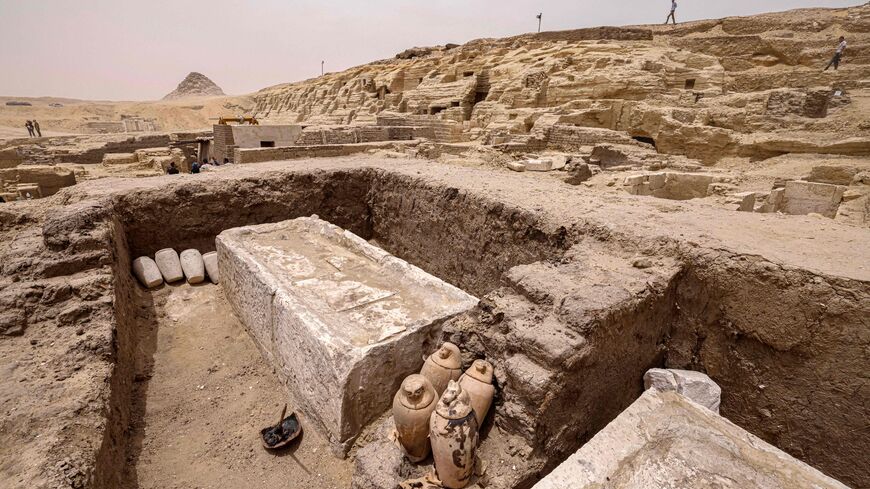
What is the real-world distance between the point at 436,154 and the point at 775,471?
387 inches

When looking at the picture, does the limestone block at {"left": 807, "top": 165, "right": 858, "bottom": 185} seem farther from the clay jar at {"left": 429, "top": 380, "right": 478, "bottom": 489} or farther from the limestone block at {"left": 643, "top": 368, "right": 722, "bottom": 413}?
the clay jar at {"left": 429, "top": 380, "right": 478, "bottom": 489}

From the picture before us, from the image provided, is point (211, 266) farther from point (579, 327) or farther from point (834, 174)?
point (834, 174)

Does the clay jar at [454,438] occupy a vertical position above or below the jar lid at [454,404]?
below

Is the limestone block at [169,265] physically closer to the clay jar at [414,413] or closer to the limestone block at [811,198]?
the clay jar at [414,413]

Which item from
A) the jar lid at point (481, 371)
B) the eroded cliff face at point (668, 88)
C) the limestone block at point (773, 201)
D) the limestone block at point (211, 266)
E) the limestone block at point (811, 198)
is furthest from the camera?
the eroded cliff face at point (668, 88)

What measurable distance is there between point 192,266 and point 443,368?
13.6 feet

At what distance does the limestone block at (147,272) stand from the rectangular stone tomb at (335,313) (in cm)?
83

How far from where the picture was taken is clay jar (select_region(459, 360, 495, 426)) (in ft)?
7.50

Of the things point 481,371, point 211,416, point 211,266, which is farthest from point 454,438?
point 211,266

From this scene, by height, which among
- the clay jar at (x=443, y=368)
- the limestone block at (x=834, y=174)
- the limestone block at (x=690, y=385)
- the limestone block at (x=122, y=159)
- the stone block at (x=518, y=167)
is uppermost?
the limestone block at (x=122, y=159)

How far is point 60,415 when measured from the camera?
2262 mm

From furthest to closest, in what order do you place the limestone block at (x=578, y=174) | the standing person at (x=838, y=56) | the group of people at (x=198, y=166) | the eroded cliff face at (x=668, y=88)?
the standing person at (x=838, y=56) < the eroded cliff face at (x=668, y=88) < the group of people at (x=198, y=166) < the limestone block at (x=578, y=174)

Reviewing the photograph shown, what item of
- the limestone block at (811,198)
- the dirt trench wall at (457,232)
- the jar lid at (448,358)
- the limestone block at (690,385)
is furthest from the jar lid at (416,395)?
the limestone block at (811,198)

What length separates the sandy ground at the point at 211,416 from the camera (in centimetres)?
279
